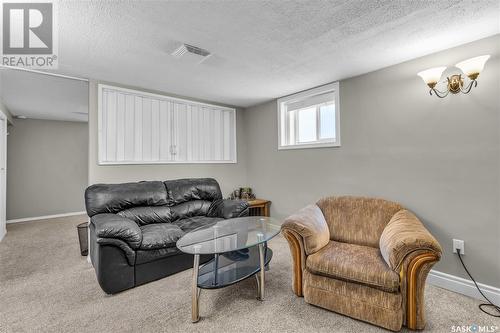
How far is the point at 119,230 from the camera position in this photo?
2.19 m

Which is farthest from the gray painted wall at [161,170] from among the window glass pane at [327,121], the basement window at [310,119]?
the window glass pane at [327,121]

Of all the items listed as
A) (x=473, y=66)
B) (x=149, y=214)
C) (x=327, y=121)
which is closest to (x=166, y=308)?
(x=149, y=214)

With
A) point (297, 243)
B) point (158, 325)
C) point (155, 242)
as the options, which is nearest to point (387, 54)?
point (297, 243)

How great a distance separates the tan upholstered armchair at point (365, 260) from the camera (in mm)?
1625

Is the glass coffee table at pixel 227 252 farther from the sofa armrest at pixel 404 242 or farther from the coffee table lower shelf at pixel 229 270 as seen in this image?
the sofa armrest at pixel 404 242

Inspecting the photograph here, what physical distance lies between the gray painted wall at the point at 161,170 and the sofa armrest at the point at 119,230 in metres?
1.05

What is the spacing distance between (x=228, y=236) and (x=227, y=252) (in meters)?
0.34

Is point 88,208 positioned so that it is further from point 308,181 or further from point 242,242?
point 308,181

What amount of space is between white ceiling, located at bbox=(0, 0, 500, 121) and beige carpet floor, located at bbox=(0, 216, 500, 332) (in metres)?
2.26

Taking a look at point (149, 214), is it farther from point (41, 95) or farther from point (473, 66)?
point (473, 66)

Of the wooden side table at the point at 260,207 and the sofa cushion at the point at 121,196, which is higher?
the sofa cushion at the point at 121,196

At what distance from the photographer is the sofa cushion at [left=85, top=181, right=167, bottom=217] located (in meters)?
2.75

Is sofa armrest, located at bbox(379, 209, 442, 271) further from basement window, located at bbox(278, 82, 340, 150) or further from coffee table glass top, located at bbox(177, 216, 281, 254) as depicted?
basement window, located at bbox(278, 82, 340, 150)

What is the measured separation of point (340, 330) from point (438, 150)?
190 cm
